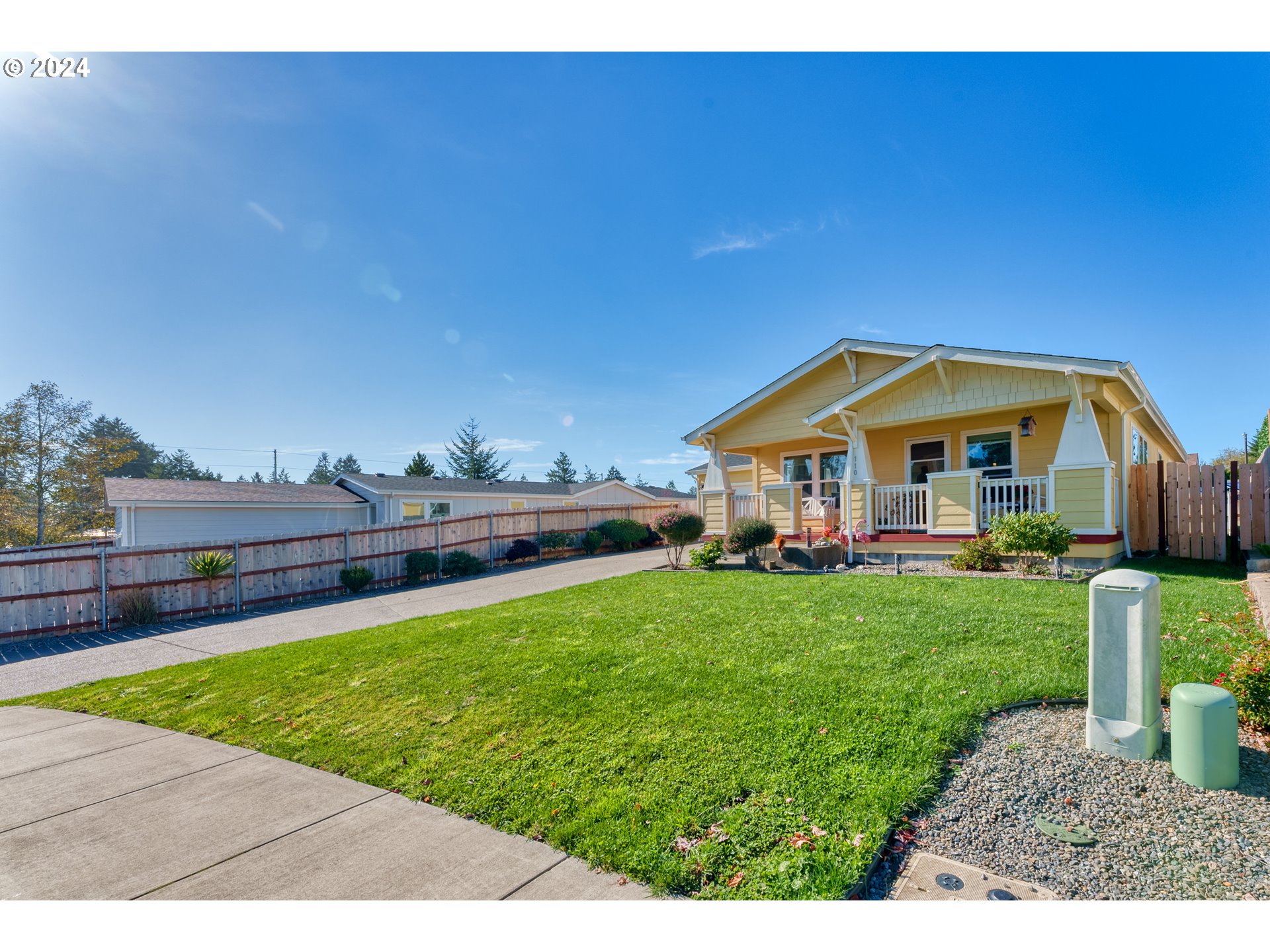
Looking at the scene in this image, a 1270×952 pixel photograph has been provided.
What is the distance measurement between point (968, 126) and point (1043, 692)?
26.0ft

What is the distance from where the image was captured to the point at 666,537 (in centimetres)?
1399

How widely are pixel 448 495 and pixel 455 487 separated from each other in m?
0.85

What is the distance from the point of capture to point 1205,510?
10.4 metres

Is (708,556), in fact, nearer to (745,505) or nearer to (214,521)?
(745,505)

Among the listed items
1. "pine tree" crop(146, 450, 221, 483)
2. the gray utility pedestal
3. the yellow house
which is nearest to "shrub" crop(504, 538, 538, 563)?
the yellow house

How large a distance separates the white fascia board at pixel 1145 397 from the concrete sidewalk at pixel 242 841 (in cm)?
1164

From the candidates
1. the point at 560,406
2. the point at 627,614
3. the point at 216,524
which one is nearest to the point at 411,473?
the point at 560,406

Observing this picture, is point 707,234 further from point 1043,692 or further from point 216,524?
point 216,524

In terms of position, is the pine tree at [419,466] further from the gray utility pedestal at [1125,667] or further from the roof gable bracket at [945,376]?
the gray utility pedestal at [1125,667]

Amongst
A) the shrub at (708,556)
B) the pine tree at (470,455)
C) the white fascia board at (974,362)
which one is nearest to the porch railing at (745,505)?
the white fascia board at (974,362)

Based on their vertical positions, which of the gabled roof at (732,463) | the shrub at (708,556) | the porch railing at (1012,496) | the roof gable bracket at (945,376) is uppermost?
the roof gable bracket at (945,376)

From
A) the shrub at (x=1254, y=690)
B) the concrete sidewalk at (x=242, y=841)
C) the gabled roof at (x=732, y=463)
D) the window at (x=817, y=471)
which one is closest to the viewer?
the concrete sidewalk at (x=242, y=841)

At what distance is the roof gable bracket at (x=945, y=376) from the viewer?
10977 millimetres

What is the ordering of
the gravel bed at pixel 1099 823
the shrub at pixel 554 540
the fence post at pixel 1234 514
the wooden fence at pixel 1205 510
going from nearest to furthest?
the gravel bed at pixel 1099 823 → the wooden fence at pixel 1205 510 → the fence post at pixel 1234 514 → the shrub at pixel 554 540
